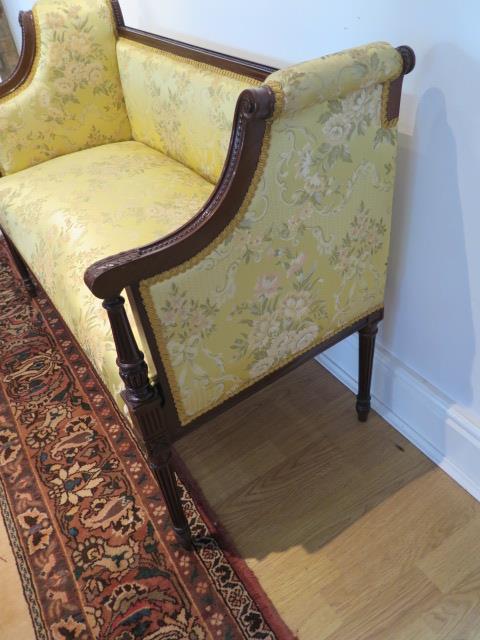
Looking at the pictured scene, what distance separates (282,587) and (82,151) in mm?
1394

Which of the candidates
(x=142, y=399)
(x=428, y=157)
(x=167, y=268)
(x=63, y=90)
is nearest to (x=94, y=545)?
(x=142, y=399)

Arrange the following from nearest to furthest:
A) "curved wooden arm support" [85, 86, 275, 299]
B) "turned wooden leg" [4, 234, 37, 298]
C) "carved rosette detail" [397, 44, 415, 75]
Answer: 1. "curved wooden arm support" [85, 86, 275, 299]
2. "carved rosette detail" [397, 44, 415, 75]
3. "turned wooden leg" [4, 234, 37, 298]

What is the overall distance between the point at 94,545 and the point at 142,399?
498mm

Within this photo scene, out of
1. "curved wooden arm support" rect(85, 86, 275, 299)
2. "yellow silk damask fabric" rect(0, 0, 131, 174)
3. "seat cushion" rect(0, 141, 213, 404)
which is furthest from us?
"yellow silk damask fabric" rect(0, 0, 131, 174)

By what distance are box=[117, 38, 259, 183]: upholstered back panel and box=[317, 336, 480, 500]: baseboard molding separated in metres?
0.61

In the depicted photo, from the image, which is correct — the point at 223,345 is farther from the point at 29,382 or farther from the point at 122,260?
the point at 29,382

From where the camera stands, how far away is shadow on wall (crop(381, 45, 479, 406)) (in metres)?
0.89

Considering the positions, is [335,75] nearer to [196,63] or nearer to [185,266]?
[185,266]

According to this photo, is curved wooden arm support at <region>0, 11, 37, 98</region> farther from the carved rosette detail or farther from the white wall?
the carved rosette detail

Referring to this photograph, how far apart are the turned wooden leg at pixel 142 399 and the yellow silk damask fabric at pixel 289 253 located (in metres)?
0.04

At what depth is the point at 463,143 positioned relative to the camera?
87cm

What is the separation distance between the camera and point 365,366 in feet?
4.00

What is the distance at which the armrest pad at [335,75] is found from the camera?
2.30ft

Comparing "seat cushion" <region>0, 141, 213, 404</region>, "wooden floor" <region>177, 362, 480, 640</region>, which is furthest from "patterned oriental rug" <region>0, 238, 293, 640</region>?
"seat cushion" <region>0, 141, 213, 404</region>
